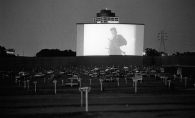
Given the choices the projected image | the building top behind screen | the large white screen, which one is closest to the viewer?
the projected image

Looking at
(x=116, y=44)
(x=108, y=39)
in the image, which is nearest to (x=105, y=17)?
(x=108, y=39)

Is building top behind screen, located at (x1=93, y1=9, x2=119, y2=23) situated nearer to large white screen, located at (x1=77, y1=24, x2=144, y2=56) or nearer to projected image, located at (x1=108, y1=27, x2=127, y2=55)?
large white screen, located at (x1=77, y1=24, x2=144, y2=56)

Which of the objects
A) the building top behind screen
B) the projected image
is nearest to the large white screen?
the projected image

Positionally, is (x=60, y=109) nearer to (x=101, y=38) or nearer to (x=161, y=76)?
(x=161, y=76)

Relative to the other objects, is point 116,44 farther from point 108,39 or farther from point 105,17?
point 105,17

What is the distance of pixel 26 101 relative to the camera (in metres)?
23.9

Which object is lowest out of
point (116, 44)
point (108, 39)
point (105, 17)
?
point (116, 44)

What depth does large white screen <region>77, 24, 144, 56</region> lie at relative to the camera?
240 feet

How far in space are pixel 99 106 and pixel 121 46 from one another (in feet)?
Result: 174

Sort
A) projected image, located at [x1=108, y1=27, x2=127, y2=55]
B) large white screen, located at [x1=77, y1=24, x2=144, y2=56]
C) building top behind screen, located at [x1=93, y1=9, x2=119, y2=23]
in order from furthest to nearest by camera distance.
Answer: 1. building top behind screen, located at [x1=93, y1=9, x2=119, y2=23]
2. large white screen, located at [x1=77, y1=24, x2=144, y2=56]
3. projected image, located at [x1=108, y1=27, x2=127, y2=55]

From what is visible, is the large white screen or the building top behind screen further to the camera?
the building top behind screen

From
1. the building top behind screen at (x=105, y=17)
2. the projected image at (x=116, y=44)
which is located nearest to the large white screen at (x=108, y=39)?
the projected image at (x=116, y=44)

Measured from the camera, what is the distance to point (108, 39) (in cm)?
7319

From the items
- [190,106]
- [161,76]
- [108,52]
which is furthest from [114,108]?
[108,52]
